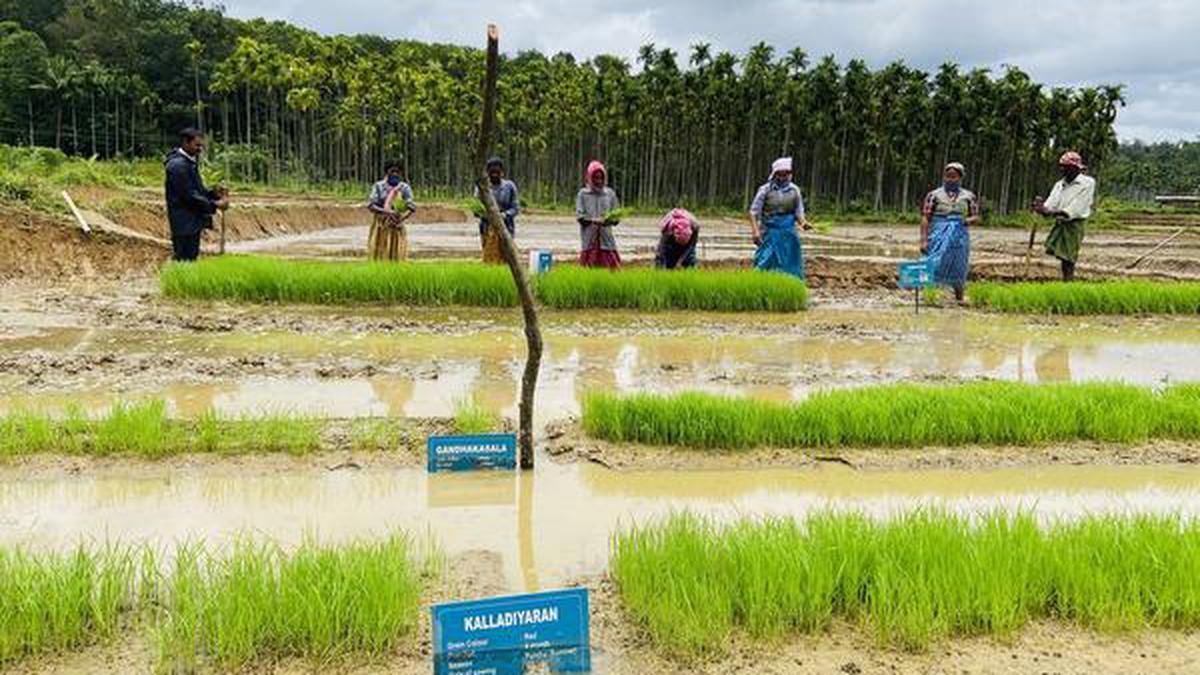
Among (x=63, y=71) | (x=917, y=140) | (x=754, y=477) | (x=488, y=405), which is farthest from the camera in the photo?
(x=63, y=71)

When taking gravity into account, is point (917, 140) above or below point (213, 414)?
above

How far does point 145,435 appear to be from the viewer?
404cm

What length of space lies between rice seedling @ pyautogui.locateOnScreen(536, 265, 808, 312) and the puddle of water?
16.0 ft

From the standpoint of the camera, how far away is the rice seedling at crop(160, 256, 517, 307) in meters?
8.78

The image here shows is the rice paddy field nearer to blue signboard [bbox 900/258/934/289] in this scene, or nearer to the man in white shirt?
blue signboard [bbox 900/258/934/289]

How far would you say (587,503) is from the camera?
373cm

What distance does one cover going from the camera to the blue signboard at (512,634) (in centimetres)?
222

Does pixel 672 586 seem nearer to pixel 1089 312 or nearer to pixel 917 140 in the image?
pixel 1089 312

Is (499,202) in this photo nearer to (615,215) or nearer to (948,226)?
(615,215)

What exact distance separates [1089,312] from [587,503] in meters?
7.83

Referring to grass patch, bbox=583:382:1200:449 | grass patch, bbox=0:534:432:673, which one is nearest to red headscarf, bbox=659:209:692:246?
grass patch, bbox=583:382:1200:449

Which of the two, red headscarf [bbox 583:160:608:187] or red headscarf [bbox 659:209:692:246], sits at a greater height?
red headscarf [bbox 583:160:608:187]

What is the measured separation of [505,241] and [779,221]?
617 centimetres

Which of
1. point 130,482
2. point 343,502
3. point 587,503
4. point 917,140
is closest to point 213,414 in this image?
point 130,482
